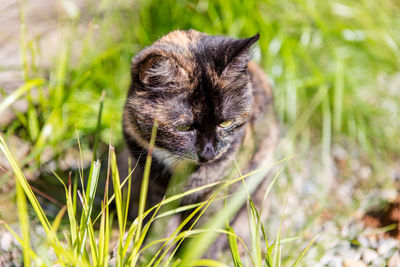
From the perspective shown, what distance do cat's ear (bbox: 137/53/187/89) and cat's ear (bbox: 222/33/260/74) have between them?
0.61ft

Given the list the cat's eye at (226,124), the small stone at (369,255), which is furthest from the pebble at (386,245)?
the cat's eye at (226,124)

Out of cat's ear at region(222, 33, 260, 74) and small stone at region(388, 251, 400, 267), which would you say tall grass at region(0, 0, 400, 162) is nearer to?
small stone at region(388, 251, 400, 267)

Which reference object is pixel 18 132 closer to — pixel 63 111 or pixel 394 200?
pixel 63 111

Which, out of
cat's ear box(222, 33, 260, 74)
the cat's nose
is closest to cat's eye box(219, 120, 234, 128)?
the cat's nose

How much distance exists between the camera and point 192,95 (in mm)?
1468

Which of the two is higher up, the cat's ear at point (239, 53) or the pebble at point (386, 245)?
the cat's ear at point (239, 53)

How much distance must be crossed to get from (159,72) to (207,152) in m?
0.38

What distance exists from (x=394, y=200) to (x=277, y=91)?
102 centimetres

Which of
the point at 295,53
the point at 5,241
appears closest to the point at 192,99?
the point at 5,241

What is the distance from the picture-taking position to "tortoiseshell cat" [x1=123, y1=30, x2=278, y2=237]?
1445mm

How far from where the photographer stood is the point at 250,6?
8.50ft

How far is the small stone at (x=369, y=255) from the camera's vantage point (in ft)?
6.21

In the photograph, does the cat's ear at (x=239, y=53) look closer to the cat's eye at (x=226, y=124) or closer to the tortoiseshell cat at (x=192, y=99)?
the tortoiseshell cat at (x=192, y=99)

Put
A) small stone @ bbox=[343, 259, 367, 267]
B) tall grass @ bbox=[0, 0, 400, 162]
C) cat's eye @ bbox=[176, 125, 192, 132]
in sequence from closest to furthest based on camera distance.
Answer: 1. cat's eye @ bbox=[176, 125, 192, 132]
2. small stone @ bbox=[343, 259, 367, 267]
3. tall grass @ bbox=[0, 0, 400, 162]
